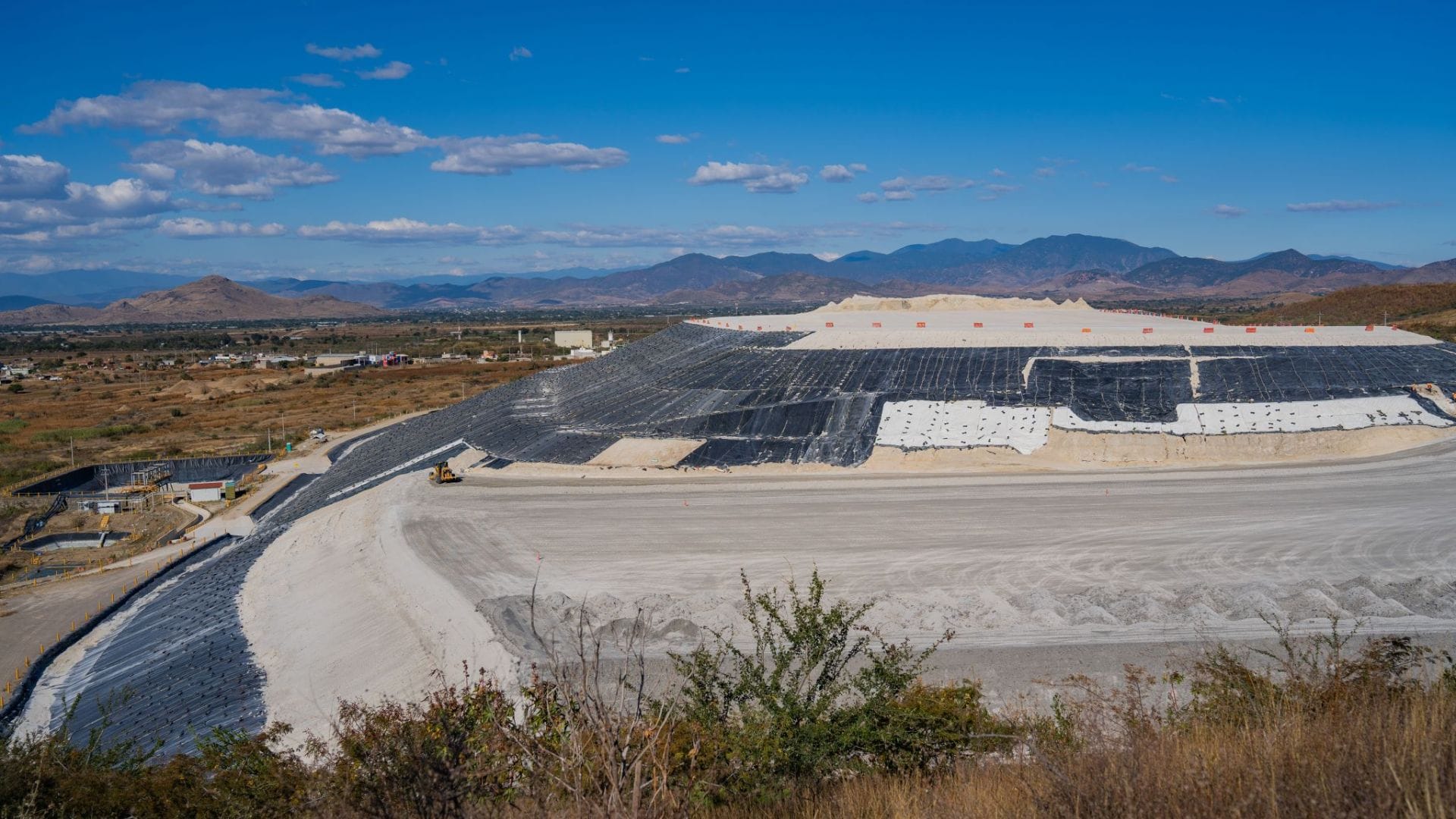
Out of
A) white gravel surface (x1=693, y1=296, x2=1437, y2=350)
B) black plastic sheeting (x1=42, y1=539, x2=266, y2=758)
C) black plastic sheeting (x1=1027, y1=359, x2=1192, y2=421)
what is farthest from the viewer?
white gravel surface (x1=693, y1=296, x2=1437, y2=350)

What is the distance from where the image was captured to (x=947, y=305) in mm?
69562

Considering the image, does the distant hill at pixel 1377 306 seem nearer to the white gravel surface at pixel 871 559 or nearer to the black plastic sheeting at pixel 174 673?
the white gravel surface at pixel 871 559

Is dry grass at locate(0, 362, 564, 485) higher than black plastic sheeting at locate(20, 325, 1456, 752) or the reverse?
the reverse

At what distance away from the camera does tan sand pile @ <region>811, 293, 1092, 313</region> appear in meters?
69.1

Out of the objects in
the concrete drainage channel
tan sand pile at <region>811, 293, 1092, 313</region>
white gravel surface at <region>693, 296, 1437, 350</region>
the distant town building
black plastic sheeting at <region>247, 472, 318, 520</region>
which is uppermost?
tan sand pile at <region>811, 293, 1092, 313</region>

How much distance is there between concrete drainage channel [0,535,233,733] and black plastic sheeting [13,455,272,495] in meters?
16.1

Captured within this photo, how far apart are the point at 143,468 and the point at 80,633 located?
92.2ft

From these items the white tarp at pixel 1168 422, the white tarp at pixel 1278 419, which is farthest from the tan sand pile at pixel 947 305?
the white tarp at pixel 1278 419

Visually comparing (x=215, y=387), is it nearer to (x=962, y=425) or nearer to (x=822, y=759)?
(x=962, y=425)

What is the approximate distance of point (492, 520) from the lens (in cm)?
2867

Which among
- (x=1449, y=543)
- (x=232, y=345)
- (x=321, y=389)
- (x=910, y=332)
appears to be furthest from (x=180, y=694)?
(x=232, y=345)

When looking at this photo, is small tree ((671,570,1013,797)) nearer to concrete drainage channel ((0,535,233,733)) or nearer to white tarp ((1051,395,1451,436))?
concrete drainage channel ((0,535,233,733))

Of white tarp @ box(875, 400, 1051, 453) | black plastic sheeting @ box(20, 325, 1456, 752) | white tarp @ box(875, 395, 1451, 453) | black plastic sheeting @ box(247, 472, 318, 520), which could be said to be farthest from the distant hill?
black plastic sheeting @ box(247, 472, 318, 520)

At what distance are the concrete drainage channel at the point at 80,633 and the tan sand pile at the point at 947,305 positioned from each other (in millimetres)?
44057
